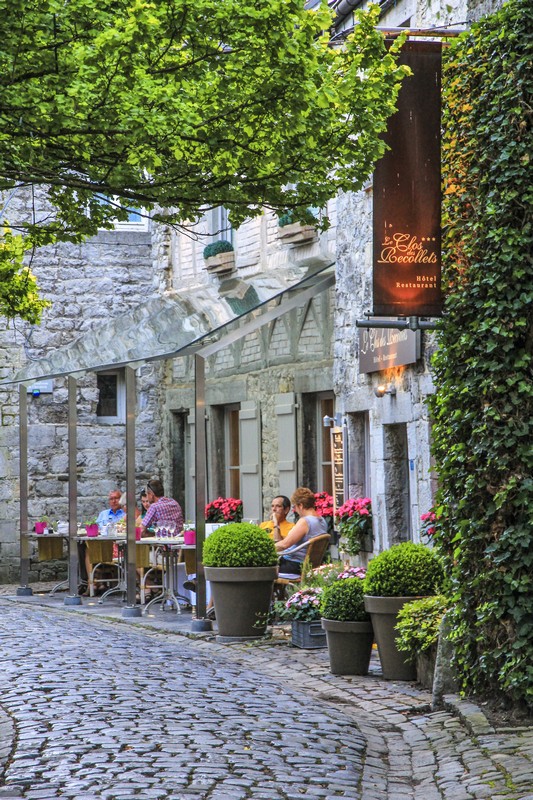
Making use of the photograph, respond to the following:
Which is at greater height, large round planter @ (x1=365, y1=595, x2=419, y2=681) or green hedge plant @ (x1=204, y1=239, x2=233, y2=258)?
green hedge plant @ (x1=204, y1=239, x2=233, y2=258)

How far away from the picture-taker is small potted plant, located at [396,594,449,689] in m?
7.71

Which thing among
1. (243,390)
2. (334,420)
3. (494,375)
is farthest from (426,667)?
(243,390)

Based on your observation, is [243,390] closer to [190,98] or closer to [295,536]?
[295,536]

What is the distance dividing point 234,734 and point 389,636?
2.03 meters

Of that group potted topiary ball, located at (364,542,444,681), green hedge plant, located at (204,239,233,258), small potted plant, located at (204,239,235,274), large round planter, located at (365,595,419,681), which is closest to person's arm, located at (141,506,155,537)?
small potted plant, located at (204,239,235,274)

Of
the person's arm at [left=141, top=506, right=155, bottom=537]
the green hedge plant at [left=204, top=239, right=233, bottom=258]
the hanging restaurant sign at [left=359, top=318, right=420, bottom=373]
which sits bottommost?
the person's arm at [left=141, top=506, right=155, bottom=537]

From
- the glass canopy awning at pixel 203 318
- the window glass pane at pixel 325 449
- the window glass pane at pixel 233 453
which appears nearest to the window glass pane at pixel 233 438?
the window glass pane at pixel 233 453

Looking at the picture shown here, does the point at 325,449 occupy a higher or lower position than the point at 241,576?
higher

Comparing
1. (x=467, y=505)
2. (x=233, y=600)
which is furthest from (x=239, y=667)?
(x=467, y=505)

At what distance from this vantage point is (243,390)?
1647cm

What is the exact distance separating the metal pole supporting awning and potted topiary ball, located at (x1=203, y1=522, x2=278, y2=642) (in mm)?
747

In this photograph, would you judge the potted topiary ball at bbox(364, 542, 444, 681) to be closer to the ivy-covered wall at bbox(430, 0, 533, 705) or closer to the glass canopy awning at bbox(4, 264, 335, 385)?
the ivy-covered wall at bbox(430, 0, 533, 705)

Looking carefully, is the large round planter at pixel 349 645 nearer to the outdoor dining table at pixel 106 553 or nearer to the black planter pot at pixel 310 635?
the black planter pot at pixel 310 635

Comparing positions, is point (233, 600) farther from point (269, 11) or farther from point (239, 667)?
point (269, 11)
